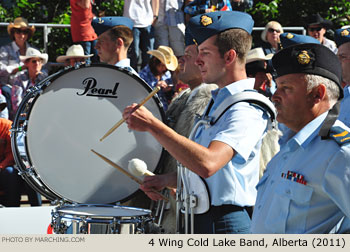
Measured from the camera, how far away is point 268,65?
19.3 ft

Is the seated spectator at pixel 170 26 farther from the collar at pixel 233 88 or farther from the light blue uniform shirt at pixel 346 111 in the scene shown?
the collar at pixel 233 88

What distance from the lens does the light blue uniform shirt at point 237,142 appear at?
269 cm

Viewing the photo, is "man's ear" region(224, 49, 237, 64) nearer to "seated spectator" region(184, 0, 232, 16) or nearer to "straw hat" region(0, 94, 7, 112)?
"seated spectator" region(184, 0, 232, 16)

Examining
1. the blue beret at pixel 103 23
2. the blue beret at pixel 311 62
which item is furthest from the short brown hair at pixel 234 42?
the blue beret at pixel 103 23

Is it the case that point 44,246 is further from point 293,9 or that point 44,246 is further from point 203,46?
point 293,9

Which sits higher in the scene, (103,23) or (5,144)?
(103,23)

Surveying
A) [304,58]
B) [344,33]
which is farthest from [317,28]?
[304,58]

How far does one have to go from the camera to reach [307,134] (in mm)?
2184

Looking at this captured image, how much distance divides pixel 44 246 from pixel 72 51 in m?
5.32

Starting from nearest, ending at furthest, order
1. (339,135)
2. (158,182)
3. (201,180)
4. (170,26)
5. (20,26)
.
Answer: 1. (339,135)
2. (201,180)
3. (158,182)
4. (20,26)
5. (170,26)

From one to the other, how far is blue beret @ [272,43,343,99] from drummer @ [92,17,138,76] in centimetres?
245

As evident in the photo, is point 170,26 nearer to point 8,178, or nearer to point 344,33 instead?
point 8,178

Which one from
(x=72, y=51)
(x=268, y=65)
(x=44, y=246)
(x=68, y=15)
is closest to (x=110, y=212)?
(x=44, y=246)

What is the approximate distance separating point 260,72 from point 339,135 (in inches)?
145
